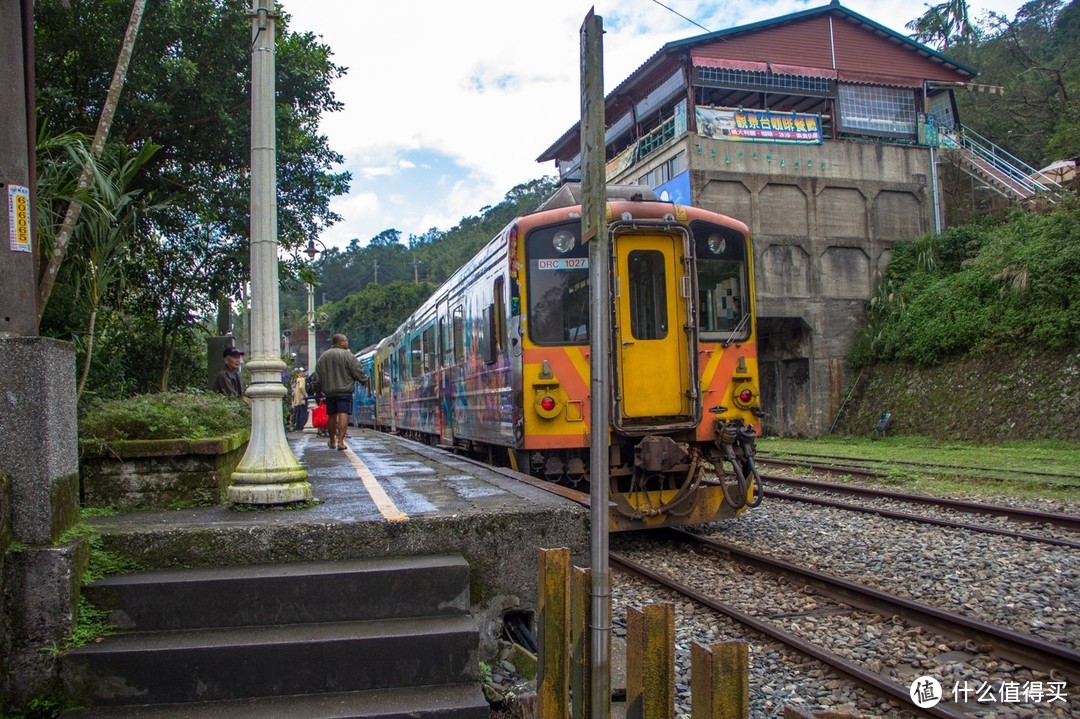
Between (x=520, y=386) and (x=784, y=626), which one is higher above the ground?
(x=520, y=386)

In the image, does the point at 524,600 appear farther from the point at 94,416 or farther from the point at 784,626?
the point at 94,416

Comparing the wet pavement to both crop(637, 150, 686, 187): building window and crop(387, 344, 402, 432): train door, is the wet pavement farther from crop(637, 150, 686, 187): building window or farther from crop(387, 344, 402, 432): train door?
crop(637, 150, 686, 187): building window

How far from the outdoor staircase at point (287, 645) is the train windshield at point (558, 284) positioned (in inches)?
155

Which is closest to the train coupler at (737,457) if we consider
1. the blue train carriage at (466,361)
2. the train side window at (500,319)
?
the blue train carriage at (466,361)

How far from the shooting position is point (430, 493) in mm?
5477

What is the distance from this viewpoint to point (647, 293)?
770 cm

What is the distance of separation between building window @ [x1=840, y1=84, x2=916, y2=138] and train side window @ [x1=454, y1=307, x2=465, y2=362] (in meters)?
20.7

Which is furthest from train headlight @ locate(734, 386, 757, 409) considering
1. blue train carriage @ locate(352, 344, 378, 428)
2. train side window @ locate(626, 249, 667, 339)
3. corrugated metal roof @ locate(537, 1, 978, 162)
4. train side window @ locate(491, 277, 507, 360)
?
corrugated metal roof @ locate(537, 1, 978, 162)

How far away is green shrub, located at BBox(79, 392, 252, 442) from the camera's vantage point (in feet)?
15.5

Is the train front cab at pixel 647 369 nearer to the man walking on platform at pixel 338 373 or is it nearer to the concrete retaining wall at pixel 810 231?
the man walking on platform at pixel 338 373

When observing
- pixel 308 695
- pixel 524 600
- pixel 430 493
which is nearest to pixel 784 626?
pixel 524 600

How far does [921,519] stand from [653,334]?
3433mm

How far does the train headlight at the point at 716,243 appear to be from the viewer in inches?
315

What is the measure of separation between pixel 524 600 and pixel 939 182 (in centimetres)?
2783
